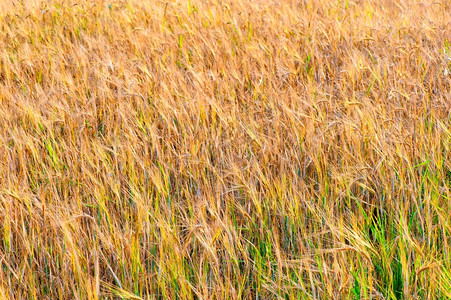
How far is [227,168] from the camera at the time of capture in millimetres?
1727

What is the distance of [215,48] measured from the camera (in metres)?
2.83

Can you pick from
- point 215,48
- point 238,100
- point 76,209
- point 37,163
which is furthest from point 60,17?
point 76,209

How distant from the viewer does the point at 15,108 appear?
2.11m

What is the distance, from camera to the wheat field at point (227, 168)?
4.08ft

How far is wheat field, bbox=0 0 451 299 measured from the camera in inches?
49.0

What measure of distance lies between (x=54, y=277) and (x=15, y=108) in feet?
3.66

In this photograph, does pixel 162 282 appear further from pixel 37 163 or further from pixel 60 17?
pixel 60 17

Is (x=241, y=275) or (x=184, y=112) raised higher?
(x=184, y=112)

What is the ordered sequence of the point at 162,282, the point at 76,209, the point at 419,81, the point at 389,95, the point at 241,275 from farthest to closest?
the point at 419,81 → the point at 389,95 → the point at 76,209 → the point at 241,275 → the point at 162,282

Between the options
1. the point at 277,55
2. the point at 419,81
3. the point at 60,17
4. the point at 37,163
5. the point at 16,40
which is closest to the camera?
the point at 37,163

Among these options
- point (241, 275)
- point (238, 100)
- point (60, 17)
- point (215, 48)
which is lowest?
point (241, 275)

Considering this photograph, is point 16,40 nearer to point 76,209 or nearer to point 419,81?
point 76,209

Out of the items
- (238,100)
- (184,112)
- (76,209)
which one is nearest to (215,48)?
(238,100)

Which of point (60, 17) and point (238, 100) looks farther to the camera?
point (60, 17)
